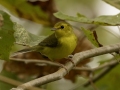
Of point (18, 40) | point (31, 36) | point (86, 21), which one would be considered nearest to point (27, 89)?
point (86, 21)

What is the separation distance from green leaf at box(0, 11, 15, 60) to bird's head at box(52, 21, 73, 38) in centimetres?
107

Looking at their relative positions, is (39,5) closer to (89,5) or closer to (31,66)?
(31,66)

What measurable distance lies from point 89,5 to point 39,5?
4.33 feet

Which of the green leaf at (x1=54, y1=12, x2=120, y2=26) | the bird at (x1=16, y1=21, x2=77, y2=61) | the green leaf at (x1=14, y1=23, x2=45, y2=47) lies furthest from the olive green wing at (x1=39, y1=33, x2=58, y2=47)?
the green leaf at (x1=54, y1=12, x2=120, y2=26)

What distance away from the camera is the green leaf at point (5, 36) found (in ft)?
5.34

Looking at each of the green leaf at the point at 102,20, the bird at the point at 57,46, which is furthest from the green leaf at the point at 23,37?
the bird at the point at 57,46

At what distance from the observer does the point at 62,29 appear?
2.85 metres

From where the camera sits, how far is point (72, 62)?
1.75 metres

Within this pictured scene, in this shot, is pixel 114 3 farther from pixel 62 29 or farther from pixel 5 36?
pixel 62 29

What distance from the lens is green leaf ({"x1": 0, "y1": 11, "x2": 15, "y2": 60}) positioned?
1.63 meters

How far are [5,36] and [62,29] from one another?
120 cm

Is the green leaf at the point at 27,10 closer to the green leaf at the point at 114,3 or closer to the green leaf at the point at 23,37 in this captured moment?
the green leaf at the point at 23,37

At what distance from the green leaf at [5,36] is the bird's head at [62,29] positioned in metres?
1.07

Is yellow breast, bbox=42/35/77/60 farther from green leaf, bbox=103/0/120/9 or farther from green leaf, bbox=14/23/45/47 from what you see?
green leaf, bbox=103/0/120/9
